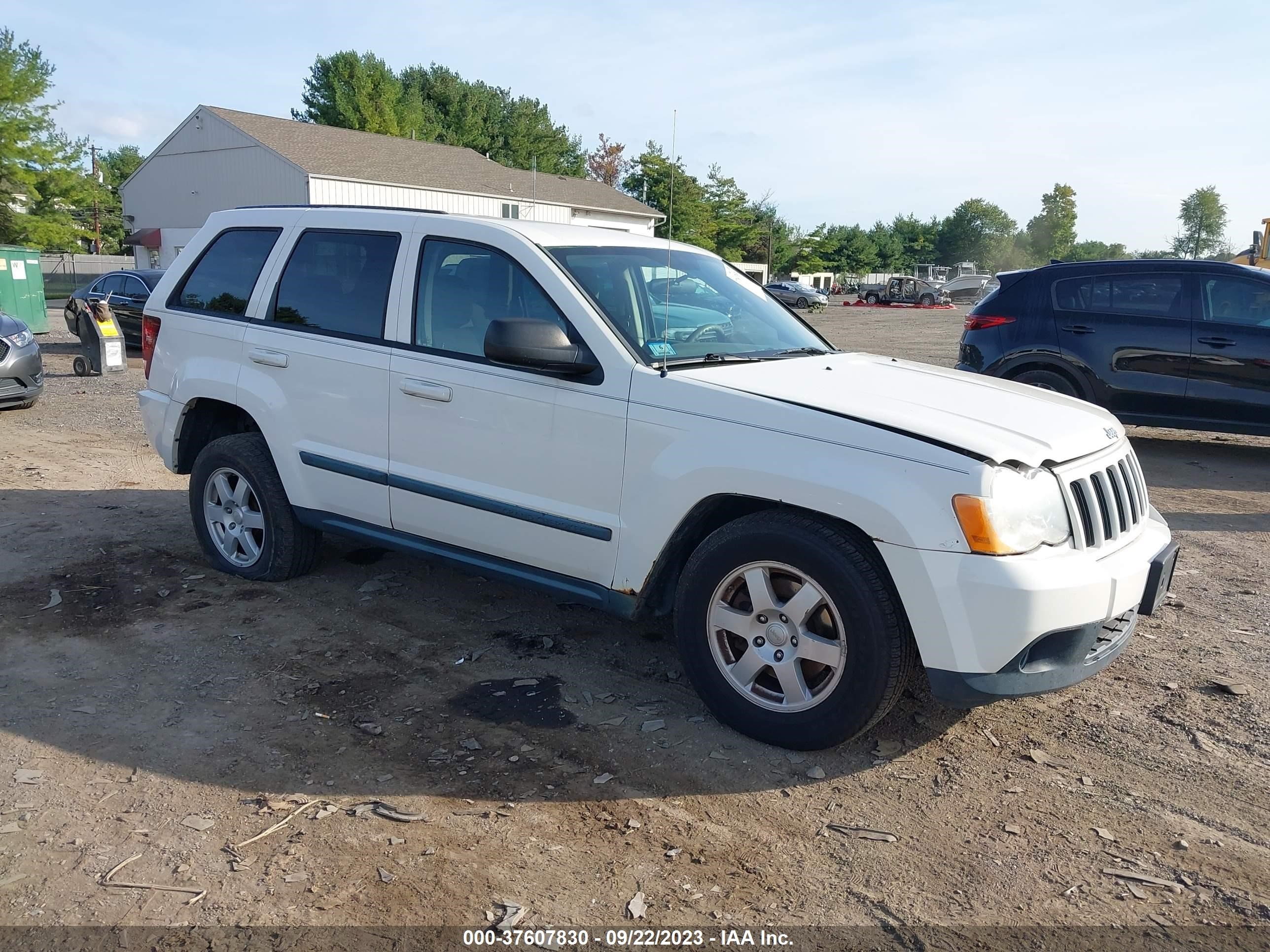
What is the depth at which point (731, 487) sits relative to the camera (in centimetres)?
364

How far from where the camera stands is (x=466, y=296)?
14.8 ft

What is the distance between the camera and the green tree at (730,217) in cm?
6272

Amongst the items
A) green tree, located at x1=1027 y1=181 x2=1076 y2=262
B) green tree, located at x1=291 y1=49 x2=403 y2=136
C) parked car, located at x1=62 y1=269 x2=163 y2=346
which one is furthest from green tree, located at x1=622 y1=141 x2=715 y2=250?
green tree, located at x1=1027 y1=181 x2=1076 y2=262

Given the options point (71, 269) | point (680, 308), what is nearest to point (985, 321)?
point (680, 308)

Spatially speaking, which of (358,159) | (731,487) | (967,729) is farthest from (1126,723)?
(358,159)

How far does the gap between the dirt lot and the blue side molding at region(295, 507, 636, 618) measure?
41 centimetres

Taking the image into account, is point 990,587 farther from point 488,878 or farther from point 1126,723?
Answer: point 488,878

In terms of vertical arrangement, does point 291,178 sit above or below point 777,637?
above

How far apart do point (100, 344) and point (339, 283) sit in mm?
11791

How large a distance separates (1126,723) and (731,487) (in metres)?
1.89

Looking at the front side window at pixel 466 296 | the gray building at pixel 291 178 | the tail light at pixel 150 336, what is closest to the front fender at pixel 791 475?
the front side window at pixel 466 296

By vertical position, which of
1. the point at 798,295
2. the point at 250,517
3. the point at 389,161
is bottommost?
the point at 250,517

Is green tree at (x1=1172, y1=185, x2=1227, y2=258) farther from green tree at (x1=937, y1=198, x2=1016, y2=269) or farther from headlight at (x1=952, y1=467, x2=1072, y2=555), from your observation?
headlight at (x1=952, y1=467, x2=1072, y2=555)

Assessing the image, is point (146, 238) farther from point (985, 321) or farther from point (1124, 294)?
point (1124, 294)
